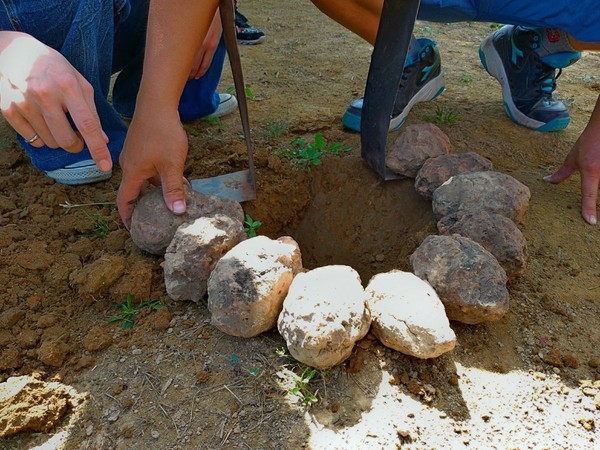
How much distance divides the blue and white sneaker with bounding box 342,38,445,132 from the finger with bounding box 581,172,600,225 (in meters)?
0.92

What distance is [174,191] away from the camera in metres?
1.83

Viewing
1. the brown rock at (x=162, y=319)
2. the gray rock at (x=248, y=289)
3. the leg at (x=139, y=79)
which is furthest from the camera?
the leg at (x=139, y=79)

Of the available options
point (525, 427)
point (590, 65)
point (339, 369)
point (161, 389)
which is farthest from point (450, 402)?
point (590, 65)

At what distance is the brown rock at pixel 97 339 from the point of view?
163 cm

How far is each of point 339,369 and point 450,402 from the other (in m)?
0.32

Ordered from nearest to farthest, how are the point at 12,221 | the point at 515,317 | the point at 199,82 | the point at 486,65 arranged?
1. the point at 515,317
2. the point at 12,221
3. the point at 199,82
4. the point at 486,65

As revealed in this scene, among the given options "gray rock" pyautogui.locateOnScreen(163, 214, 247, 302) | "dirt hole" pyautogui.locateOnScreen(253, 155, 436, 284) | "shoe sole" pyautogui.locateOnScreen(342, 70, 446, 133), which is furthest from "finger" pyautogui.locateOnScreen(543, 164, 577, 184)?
"gray rock" pyautogui.locateOnScreen(163, 214, 247, 302)

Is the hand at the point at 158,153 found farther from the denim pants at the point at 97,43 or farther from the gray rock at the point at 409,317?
the gray rock at the point at 409,317

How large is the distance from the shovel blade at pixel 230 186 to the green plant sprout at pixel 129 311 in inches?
21.8

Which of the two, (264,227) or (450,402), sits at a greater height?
(450,402)

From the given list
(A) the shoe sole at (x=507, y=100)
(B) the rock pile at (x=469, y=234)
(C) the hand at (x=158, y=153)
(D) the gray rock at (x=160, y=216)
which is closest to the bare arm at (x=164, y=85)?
(C) the hand at (x=158, y=153)

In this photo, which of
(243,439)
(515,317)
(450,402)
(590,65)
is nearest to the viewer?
(243,439)

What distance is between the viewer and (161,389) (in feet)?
4.96

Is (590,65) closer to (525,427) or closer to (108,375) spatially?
(525,427)
